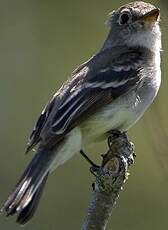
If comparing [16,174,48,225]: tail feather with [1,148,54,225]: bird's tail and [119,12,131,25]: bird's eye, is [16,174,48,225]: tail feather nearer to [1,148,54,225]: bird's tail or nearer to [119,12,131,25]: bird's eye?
[1,148,54,225]: bird's tail

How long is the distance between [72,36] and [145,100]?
321cm

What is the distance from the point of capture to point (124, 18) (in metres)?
7.16

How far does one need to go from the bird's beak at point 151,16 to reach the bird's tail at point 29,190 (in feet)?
4.26

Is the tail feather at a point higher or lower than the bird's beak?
lower

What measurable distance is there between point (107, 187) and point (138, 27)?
6.07 feet

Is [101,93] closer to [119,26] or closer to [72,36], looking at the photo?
[119,26]

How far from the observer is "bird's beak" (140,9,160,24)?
685cm

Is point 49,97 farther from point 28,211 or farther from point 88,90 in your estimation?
point 28,211

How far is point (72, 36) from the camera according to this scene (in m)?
9.65

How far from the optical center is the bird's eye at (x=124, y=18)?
280 inches

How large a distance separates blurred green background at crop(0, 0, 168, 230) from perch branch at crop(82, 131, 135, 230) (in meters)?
2.45

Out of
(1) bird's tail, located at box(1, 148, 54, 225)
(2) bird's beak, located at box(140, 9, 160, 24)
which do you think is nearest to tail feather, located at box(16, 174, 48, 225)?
(1) bird's tail, located at box(1, 148, 54, 225)

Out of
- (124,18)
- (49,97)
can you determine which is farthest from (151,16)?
(49,97)

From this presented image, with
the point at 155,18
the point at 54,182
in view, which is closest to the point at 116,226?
the point at 54,182
